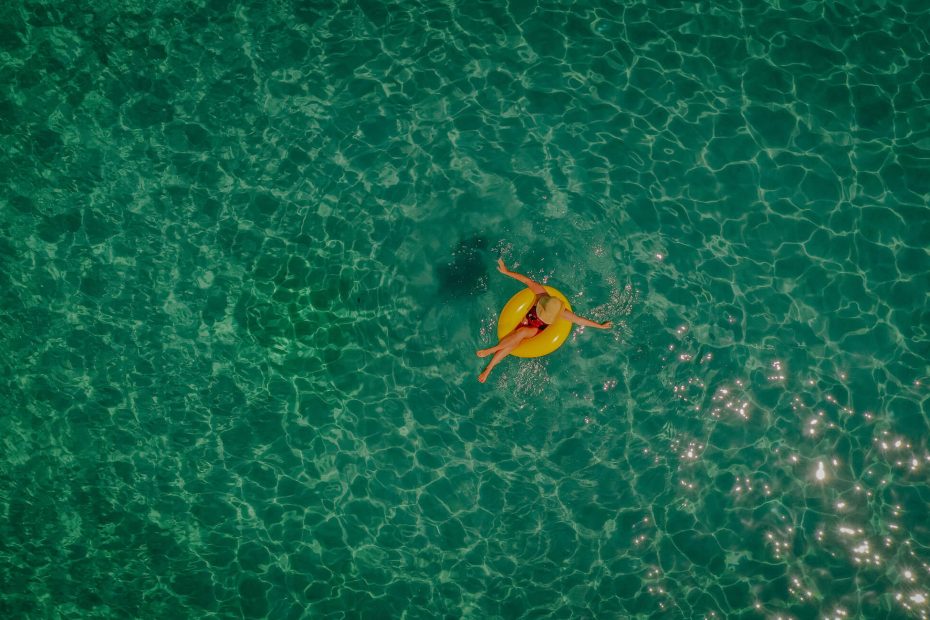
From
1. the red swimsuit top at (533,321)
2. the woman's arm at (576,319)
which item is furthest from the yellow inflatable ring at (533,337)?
the woman's arm at (576,319)

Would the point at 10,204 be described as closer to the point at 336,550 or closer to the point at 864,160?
the point at 336,550

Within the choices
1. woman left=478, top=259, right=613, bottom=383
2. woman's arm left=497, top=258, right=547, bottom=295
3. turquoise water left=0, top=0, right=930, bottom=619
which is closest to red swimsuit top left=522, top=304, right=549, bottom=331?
woman left=478, top=259, right=613, bottom=383

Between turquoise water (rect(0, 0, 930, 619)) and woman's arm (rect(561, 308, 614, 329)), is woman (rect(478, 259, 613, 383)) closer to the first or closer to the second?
woman's arm (rect(561, 308, 614, 329))

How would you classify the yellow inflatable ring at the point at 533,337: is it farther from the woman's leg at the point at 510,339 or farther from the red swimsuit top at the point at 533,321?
the woman's leg at the point at 510,339

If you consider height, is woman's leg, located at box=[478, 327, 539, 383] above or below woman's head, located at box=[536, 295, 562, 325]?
below

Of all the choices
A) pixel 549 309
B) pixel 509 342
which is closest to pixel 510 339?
pixel 509 342

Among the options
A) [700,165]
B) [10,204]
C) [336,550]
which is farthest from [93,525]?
[700,165]
